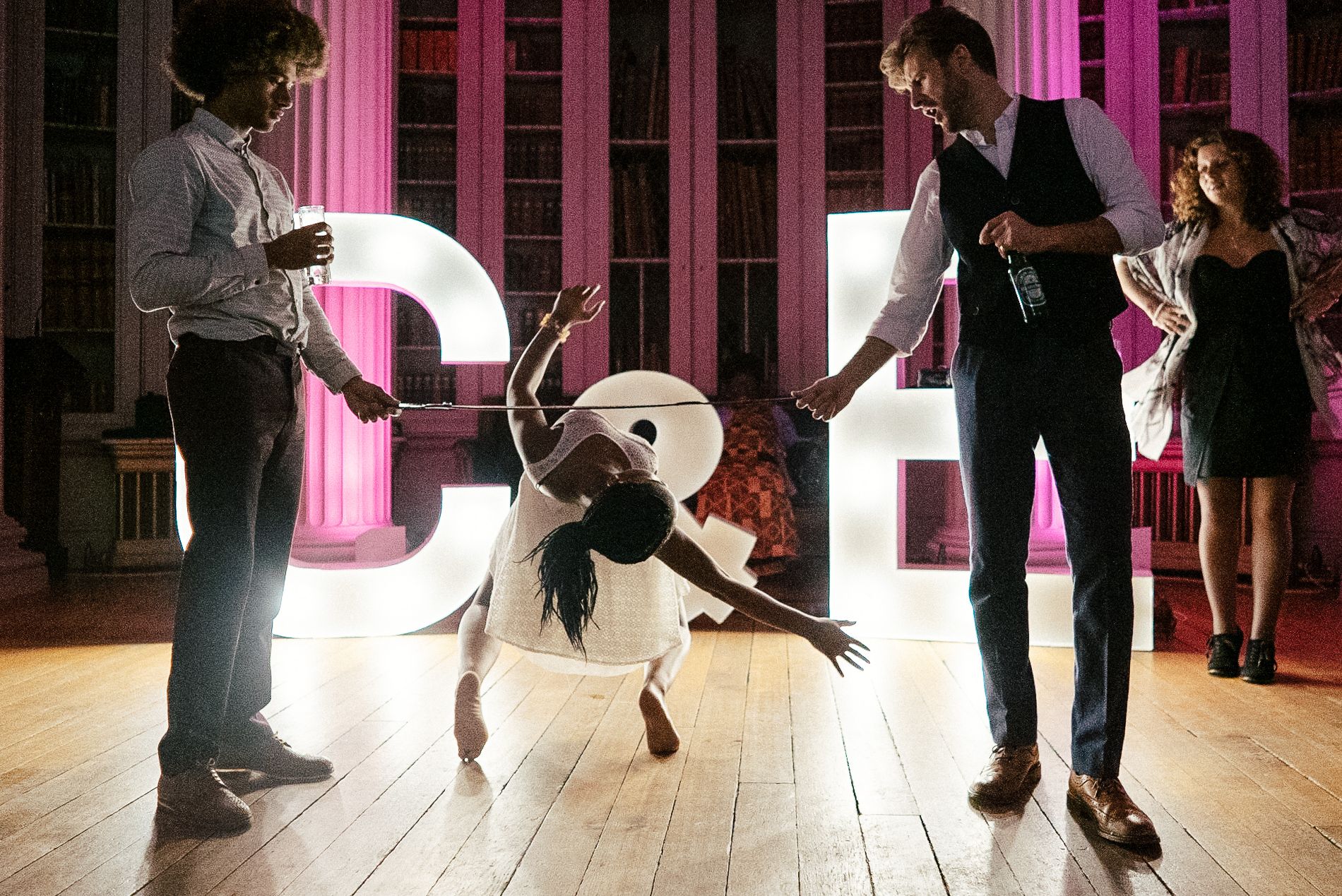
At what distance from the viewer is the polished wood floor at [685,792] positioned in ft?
5.10

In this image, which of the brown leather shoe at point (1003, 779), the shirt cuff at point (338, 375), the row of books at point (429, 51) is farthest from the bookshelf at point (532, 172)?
the brown leather shoe at point (1003, 779)

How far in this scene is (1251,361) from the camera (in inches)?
115

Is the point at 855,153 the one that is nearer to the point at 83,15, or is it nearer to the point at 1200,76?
the point at 1200,76

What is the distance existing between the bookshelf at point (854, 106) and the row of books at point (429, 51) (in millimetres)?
2167

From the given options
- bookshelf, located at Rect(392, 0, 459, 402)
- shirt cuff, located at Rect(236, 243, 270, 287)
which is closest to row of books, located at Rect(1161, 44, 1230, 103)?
bookshelf, located at Rect(392, 0, 459, 402)

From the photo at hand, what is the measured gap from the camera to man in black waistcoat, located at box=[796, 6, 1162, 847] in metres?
1.75

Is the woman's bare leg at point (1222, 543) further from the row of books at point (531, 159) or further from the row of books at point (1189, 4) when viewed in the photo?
the row of books at point (531, 159)

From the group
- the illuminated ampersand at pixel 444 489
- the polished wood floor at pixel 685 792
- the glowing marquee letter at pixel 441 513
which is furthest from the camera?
the glowing marquee letter at pixel 441 513

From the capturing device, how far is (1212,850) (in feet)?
5.39

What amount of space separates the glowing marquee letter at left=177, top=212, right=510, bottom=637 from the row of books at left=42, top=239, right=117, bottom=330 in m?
2.94

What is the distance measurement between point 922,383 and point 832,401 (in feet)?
6.52

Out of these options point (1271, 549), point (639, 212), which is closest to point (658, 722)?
point (1271, 549)

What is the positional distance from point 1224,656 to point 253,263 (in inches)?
103

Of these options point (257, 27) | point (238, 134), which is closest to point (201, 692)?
point (238, 134)
